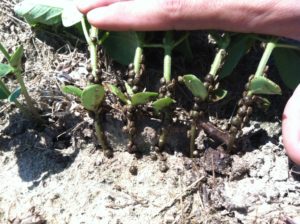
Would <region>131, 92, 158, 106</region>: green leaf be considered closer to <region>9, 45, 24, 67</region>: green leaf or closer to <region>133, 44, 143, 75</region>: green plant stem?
<region>133, 44, 143, 75</region>: green plant stem

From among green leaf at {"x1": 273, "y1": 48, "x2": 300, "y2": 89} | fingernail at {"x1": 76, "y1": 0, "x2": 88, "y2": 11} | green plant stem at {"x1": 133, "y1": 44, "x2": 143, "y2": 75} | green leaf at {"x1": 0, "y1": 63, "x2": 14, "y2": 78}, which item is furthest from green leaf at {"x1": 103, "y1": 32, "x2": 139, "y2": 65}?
green leaf at {"x1": 273, "y1": 48, "x2": 300, "y2": 89}

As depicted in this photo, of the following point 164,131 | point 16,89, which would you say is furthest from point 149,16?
point 16,89

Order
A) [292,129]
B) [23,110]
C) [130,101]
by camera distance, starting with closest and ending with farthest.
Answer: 1. [292,129]
2. [130,101]
3. [23,110]

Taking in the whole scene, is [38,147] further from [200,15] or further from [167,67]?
[200,15]

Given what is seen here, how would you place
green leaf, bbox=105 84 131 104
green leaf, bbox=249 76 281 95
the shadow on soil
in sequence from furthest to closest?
the shadow on soil
green leaf, bbox=105 84 131 104
green leaf, bbox=249 76 281 95

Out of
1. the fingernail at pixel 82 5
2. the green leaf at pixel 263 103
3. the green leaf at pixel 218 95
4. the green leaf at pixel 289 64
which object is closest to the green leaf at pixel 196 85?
the green leaf at pixel 218 95
